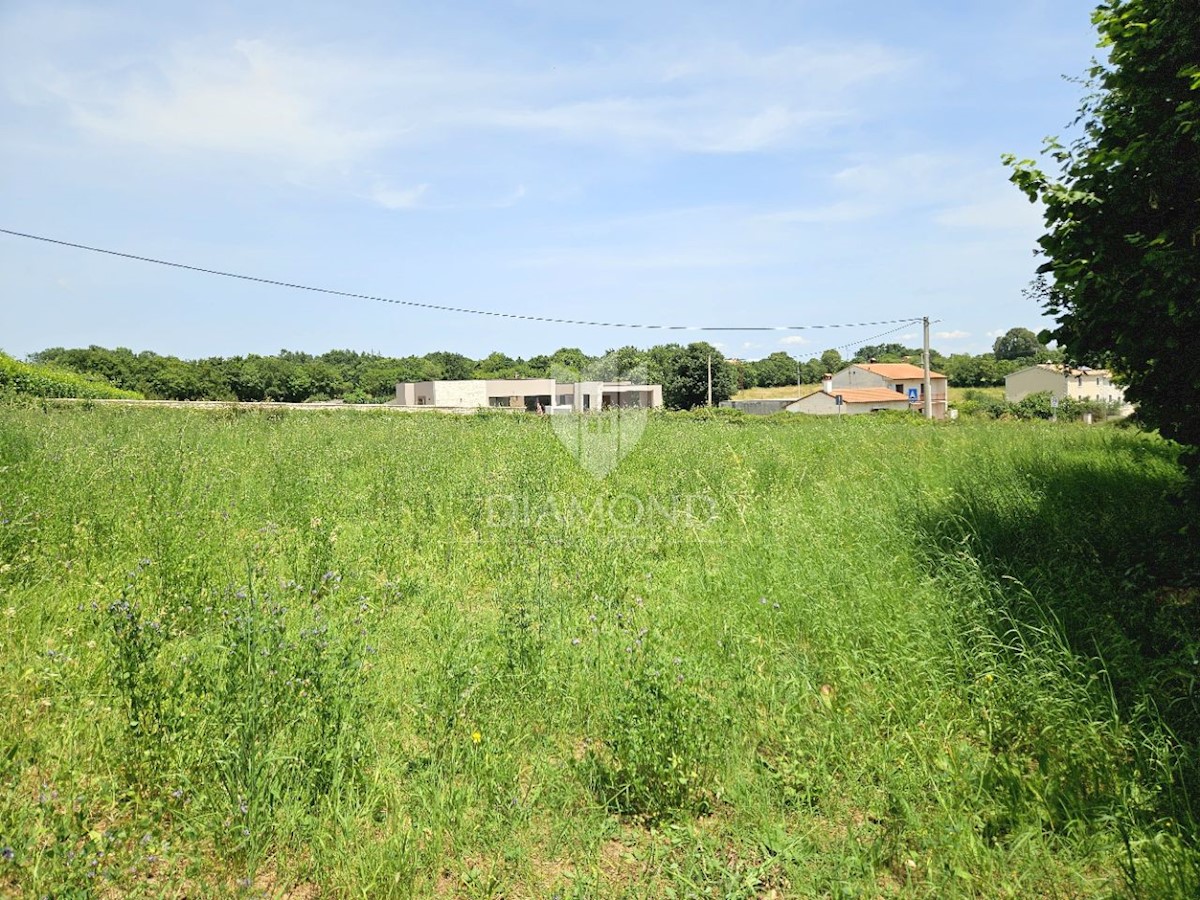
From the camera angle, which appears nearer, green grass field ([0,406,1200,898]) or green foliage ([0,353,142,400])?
green grass field ([0,406,1200,898])

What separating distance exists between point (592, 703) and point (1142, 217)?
4.78 metres

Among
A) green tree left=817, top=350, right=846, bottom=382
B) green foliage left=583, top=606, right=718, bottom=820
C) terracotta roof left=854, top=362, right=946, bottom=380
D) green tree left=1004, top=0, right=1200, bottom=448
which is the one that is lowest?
green foliage left=583, top=606, right=718, bottom=820

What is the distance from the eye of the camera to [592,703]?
3.45 m

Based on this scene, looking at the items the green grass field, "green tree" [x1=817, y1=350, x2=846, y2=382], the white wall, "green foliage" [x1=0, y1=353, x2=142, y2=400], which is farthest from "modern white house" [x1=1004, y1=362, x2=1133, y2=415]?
"green foliage" [x1=0, y1=353, x2=142, y2=400]

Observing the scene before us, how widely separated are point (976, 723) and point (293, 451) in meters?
8.90

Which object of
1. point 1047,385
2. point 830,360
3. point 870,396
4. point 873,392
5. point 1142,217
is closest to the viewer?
point 1142,217

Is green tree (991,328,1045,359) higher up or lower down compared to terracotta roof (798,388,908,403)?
higher up

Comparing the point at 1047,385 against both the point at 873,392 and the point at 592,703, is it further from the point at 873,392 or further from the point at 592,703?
the point at 592,703

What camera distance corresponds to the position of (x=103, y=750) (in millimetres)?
2820

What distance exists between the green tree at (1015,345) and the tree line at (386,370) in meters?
0.20

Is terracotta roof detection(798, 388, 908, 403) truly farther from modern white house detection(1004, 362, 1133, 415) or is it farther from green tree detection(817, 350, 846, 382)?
green tree detection(817, 350, 846, 382)

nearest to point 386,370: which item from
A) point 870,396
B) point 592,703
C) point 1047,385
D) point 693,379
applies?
point 693,379

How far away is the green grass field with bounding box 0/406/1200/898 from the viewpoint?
2.40 meters

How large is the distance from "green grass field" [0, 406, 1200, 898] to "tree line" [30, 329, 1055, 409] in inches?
2165
